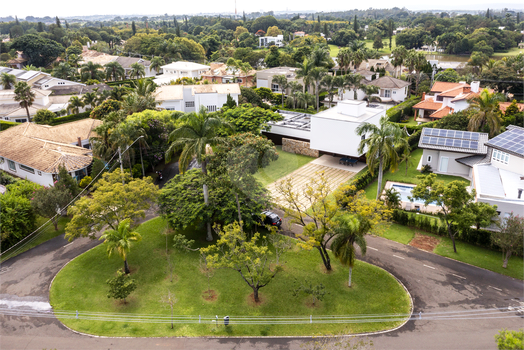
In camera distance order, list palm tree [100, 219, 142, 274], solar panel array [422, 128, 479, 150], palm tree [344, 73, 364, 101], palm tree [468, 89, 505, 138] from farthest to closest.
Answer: palm tree [344, 73, 364, 101] → palm tree [468, 89, 505, 138] → solar panel array [422, 128, 479, 150] → palm tree [100, 219, 142, 274]

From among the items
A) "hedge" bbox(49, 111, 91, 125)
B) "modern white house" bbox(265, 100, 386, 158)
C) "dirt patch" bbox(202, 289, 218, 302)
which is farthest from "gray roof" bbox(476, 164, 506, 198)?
"hedge" bbox(49, 111, 91, 125)

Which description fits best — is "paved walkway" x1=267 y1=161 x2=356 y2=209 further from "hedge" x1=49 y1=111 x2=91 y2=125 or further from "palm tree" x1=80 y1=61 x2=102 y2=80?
"palm tree" x1=80 y1=61 x2=102 y2=80

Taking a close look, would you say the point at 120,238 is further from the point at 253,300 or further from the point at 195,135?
the point at 253,300

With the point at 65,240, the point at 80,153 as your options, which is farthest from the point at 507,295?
the point at 80,153

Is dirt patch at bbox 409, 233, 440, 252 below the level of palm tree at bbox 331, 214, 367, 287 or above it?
below

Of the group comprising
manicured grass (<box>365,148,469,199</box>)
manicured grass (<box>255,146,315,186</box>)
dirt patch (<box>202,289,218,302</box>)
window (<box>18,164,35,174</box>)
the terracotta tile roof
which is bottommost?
dirt patch (<box>202,289,218,302</box>)

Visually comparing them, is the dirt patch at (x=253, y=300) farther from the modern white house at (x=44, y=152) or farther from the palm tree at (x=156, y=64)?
the palm tree at (x=156, y=64)
